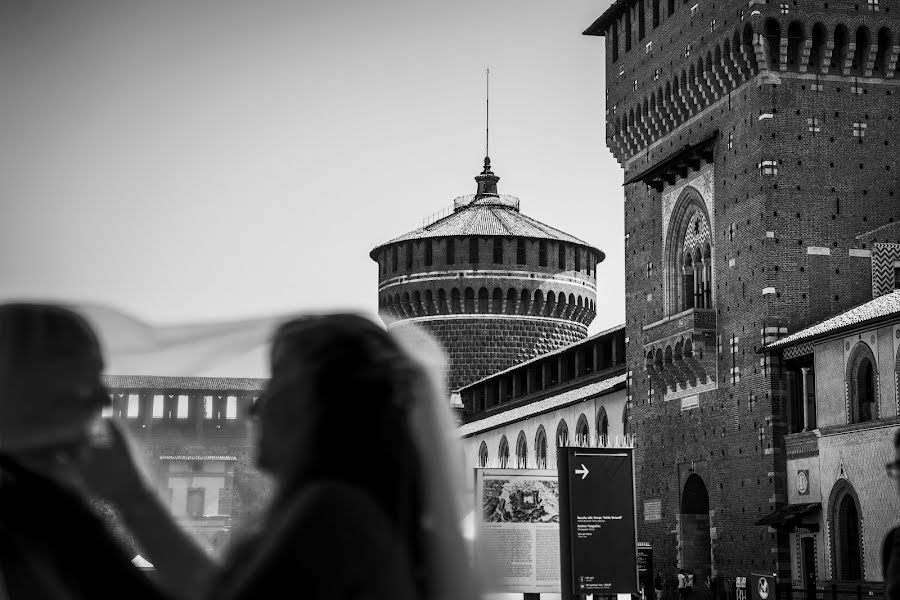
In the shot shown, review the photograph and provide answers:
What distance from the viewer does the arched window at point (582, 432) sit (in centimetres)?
4009

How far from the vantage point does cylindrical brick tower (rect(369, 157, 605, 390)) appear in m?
54.3

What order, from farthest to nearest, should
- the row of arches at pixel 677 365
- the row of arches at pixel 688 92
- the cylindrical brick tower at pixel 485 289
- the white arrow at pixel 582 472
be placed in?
the cylindrical brick tower at pixel 485 289, the row of arches at pixel 677 365, the row of arches at pixel 688 92, the white arrow at pixel 582 472

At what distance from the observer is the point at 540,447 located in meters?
44.3

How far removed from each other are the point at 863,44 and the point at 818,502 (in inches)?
389

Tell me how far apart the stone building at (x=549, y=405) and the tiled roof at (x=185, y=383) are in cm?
3281

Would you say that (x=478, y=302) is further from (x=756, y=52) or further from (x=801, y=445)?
(x=801, y=445)

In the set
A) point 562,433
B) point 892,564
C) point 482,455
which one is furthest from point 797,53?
point 892,564

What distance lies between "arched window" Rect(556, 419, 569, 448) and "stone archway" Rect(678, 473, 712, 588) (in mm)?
11001

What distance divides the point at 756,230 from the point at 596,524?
12.7m

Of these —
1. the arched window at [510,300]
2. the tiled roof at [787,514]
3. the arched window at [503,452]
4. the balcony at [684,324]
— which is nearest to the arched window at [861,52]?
the balcony at [684,324]

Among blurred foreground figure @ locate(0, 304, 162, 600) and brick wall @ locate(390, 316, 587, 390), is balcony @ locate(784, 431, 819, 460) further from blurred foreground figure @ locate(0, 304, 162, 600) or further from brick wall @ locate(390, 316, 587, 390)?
brick wall @ locate(390, 316, 587, 390)

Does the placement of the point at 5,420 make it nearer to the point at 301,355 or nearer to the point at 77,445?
the point at 77,445

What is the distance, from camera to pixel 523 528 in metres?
18.1

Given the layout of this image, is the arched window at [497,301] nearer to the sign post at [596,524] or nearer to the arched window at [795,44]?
the arched window at [795,44]
